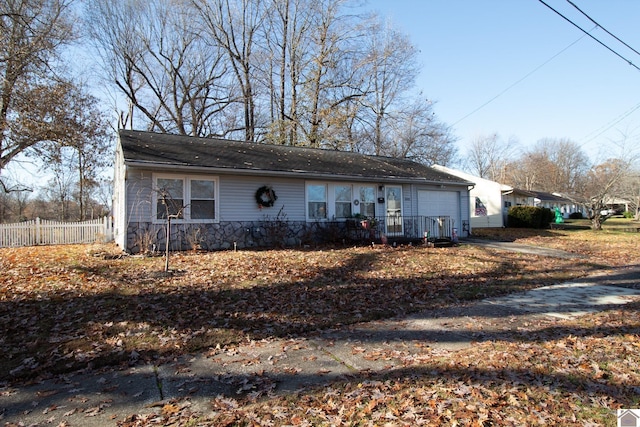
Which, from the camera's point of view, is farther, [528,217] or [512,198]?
[512,198]

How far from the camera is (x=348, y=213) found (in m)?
14.8

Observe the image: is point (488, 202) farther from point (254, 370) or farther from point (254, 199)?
point (254, 370)

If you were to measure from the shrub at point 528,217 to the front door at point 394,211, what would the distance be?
14204 mm

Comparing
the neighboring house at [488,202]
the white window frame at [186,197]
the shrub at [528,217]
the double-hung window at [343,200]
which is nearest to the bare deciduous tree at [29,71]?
the white window frame at [186,197]

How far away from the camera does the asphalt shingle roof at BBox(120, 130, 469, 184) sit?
11311 mm

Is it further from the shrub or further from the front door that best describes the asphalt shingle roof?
the shrub

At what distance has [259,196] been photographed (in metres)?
12.7

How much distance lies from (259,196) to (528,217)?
21.0 metres

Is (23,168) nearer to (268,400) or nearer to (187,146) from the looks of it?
(187,146)

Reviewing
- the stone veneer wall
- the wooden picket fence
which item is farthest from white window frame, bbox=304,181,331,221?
the wooden picket fence

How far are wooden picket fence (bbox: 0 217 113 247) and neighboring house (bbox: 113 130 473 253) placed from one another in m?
3.40

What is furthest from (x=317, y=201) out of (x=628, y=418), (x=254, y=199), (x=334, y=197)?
(x=628, y=418)

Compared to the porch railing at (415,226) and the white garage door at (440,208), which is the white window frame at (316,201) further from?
the white garage door at (440,208)

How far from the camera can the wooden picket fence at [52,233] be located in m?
14.8
